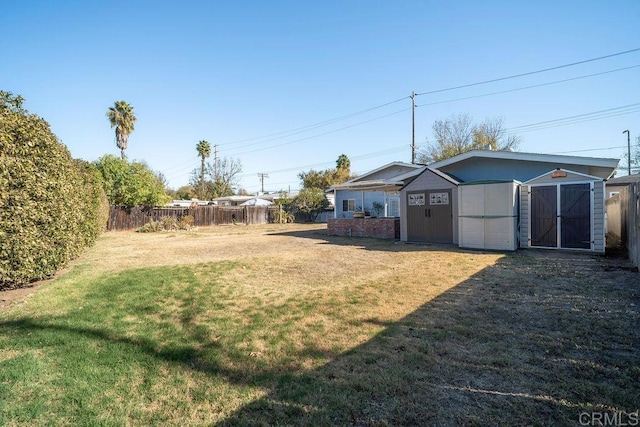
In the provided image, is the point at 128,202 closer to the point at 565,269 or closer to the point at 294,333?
the point at 294,333

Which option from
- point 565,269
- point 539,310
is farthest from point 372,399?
point 565,269

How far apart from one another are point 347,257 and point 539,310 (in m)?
5.90

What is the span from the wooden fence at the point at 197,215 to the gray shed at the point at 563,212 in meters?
24.1

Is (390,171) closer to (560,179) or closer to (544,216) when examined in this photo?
(544,216)

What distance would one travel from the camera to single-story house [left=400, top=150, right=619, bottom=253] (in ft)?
33.3

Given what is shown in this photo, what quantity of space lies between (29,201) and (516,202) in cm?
1325

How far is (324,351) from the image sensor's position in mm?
3480

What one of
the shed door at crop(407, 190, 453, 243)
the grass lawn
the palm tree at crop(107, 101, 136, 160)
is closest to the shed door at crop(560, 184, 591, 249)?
the shed door at crop(407, 190, 453, 243)

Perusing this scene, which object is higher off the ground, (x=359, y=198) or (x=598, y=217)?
(x=359, y=198)

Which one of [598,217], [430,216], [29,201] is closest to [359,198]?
[430,216]

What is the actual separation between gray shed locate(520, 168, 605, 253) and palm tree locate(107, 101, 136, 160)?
122 feet

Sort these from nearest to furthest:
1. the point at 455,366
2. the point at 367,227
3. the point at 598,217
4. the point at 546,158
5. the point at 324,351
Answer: the point at 455,366 < the point at 324,351 < the point at 598,217 < the point at 546,158 < the point at 367,227

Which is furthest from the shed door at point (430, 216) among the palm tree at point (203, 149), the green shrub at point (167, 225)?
the palm tree at point (203, 149)

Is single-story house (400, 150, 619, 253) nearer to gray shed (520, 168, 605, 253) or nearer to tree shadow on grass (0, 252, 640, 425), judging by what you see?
gray shed (520, 168, 605, 253)
